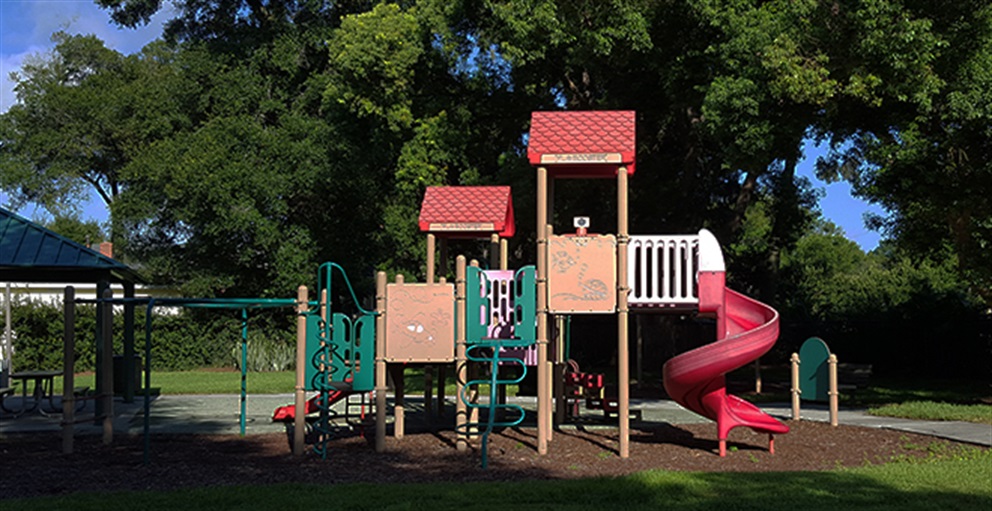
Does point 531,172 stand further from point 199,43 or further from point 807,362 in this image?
point 199,43

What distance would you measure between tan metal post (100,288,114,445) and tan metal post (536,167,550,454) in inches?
222

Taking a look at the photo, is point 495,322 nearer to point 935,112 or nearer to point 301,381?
point 301,381

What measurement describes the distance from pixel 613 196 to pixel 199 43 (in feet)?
53.8

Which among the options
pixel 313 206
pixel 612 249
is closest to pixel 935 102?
pixel 612 249

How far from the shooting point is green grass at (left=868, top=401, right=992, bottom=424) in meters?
16.6

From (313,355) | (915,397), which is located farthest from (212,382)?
(915,397)

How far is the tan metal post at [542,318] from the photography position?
12477mm

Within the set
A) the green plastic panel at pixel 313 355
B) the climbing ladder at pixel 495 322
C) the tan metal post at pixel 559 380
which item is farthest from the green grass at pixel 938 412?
the green plastic panel at pixel 313 355

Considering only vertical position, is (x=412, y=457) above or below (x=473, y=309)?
below

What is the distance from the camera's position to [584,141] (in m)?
13.1

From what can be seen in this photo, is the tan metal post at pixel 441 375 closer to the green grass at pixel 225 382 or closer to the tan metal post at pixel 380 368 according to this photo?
the tan metal post at pixel 380 368

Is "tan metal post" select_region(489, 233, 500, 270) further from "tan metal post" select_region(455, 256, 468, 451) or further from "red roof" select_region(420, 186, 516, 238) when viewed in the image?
"tan metal post" select_region(455, 256, 468, 451)

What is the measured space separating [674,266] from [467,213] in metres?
4.73

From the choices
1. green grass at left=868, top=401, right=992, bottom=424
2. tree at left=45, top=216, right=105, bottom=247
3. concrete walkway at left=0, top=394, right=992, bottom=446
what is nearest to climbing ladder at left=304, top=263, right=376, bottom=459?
concrete walkway at left=0, top=394, right=992, bottom=446
